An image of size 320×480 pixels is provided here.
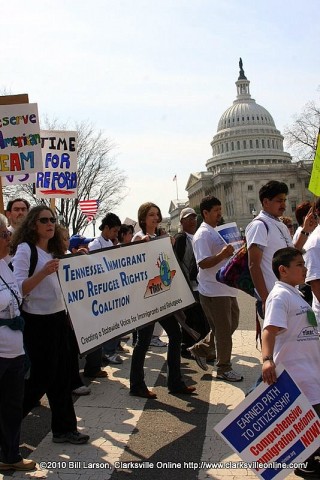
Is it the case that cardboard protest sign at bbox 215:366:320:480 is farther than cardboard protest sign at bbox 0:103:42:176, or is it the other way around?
cardboard protest sign at bbox 0:103:42:176

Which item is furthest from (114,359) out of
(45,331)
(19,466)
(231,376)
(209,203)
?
(19,466)

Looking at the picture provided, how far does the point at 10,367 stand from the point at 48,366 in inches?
22.4

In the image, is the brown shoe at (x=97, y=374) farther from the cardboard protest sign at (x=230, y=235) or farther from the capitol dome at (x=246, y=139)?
the capitol dome at (x=246, y=139)

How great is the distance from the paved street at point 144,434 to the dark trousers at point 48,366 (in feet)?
0.89

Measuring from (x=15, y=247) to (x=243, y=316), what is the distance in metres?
6.24

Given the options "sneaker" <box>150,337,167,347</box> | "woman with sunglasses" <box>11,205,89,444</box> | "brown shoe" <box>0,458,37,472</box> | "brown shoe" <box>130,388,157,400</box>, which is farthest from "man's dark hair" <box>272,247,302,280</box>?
"sneaker" <box>150,337,167,347</box>

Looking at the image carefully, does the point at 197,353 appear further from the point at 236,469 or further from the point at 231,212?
the point at 231,212

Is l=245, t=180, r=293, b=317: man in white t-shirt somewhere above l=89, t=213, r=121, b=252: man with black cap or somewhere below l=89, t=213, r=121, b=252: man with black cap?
below

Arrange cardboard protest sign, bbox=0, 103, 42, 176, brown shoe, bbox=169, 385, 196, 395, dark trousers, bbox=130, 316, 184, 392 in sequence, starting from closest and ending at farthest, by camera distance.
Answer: dark trousers, bbox=130, 316, 184, 392, brown shoe, bbox=169, 385, 196, 395, cardboard protest sign, bbox=0, 103, 42, 176

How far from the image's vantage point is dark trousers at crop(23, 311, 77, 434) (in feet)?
13.6

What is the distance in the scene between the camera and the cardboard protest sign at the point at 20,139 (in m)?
6.86

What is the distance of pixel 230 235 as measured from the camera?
253 inches

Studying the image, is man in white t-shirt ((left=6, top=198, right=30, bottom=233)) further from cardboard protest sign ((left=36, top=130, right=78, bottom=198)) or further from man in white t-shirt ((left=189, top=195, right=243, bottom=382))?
cardboard protest sign ((left=36, top=130, right=78, bottom=198))

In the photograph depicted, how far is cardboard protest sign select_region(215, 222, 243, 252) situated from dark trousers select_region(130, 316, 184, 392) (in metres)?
1.30
